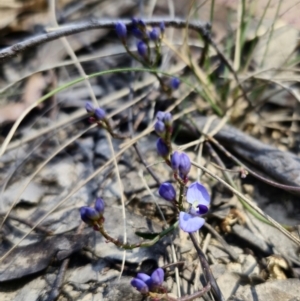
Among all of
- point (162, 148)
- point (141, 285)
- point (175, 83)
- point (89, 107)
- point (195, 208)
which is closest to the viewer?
point (141, 285)

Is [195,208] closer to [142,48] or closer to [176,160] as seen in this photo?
[176,160]

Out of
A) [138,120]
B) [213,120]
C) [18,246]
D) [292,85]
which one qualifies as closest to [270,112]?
[292,85]

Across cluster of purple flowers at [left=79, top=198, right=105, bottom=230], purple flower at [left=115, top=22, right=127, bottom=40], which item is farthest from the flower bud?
purple flower at [left=115, top=22, right=127, bottom=40]

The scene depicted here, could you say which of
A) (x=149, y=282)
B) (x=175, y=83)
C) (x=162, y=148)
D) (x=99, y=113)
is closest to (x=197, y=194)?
(x=162, y=148)

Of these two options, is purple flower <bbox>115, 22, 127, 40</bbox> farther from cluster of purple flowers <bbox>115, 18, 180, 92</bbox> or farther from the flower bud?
the flower bud

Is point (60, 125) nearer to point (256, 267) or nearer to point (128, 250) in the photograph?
point (128, 250)

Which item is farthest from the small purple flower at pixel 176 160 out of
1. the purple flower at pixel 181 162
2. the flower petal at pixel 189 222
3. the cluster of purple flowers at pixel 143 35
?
the cluster of purple flowers at pixel 143 35
